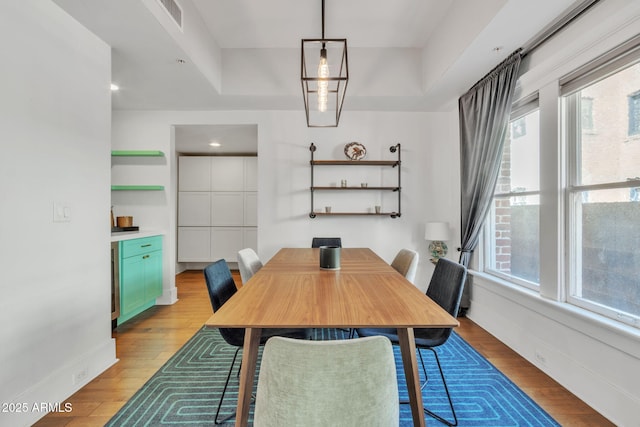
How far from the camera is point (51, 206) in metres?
1.79

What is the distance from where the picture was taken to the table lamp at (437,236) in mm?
3402

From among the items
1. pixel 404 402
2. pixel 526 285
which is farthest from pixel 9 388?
pixel 526 285

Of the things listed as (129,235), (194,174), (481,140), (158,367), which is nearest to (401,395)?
(158,367)

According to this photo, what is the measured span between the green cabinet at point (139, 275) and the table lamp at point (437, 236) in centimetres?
325

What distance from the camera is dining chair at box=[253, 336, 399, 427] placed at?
79cm

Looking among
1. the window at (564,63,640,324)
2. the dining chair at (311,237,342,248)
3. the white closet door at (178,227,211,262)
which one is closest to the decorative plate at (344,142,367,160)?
the dining chair at (311,237,342,248)

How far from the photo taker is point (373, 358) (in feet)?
2.68

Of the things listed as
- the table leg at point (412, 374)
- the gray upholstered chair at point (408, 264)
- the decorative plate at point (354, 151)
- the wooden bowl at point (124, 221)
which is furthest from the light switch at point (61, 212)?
the decorative plate at point (354, 151)

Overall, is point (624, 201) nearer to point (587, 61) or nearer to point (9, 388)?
point (587, 61)

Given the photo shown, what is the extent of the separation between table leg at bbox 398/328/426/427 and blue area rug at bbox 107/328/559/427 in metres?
0.47

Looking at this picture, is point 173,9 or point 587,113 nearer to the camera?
point 587,113

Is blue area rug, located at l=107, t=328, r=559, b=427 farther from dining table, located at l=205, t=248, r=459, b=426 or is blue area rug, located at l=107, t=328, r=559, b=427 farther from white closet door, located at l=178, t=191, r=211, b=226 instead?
white closet door, located at l=178, t=191, r=211, b=226

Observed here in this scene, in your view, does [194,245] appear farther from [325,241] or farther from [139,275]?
[325,241]

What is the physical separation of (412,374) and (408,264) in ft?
3.45
